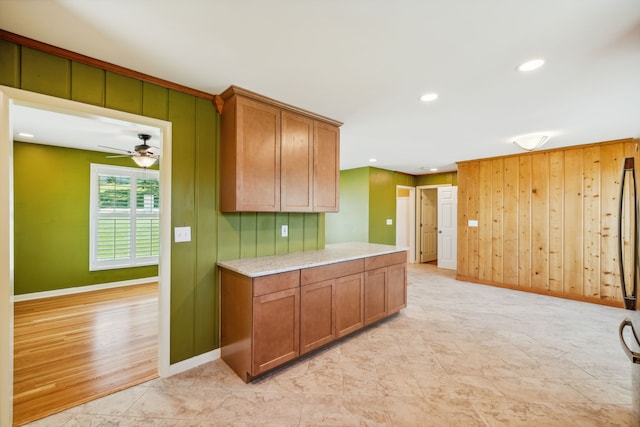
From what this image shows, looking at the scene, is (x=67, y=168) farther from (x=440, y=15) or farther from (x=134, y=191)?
(x=440, y=15)

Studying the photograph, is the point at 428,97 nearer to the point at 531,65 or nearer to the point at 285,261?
the point at 531,65

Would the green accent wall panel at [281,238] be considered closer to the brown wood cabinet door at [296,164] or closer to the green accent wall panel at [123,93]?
the brown wood cabinet door at [296,164]

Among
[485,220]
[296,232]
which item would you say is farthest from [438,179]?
[296,232]

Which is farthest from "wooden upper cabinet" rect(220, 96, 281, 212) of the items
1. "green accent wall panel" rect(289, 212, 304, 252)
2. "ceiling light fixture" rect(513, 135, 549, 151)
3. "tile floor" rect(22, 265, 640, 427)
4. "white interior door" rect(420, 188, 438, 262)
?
"white interior door" rect(420, 188, 438, 262)

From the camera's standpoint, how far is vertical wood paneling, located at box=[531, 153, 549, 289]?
15.1 ft

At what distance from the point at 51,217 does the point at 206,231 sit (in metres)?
3.62

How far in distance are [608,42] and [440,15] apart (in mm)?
1179

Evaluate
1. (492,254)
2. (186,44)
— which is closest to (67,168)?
(186,44)

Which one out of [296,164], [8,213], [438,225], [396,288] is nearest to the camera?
[8,213]

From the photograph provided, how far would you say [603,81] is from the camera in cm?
223

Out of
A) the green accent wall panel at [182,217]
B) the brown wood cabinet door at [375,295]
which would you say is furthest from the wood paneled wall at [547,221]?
the green accent wall panel at [182,217]

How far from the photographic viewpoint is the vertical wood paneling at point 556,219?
4.47 metres

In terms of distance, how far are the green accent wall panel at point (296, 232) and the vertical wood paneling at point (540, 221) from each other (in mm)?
4203

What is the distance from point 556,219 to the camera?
453 centimetres
